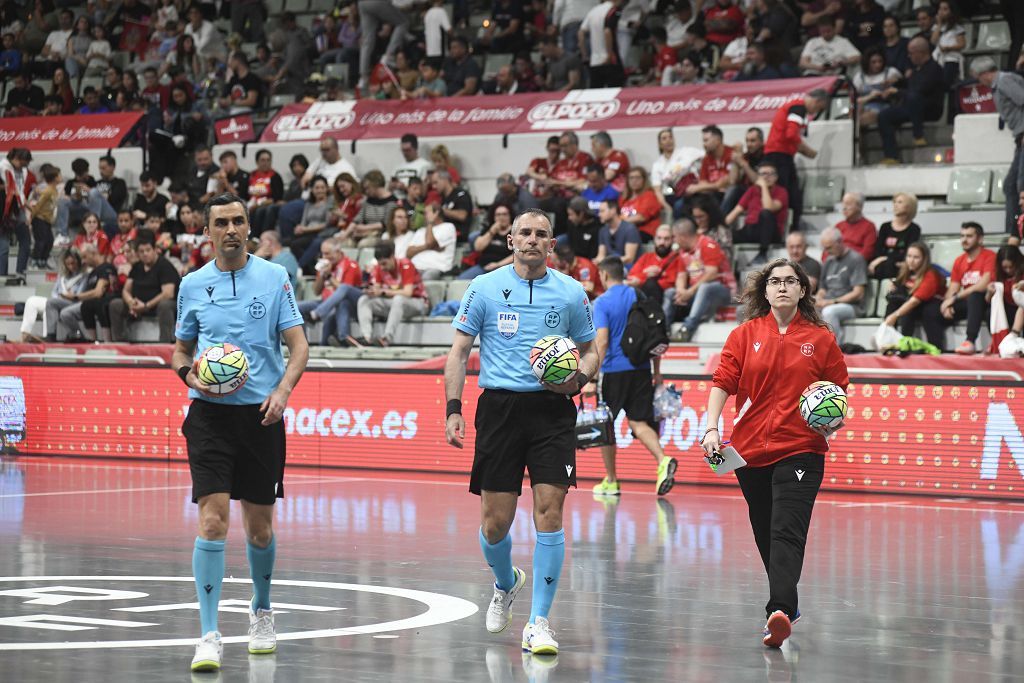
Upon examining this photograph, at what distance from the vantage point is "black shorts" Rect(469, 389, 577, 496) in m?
7.62

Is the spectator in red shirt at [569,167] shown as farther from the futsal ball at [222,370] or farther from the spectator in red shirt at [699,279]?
the futsal ball at [222,370]

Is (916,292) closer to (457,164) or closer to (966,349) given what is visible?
(966,349)

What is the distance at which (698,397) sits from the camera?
1669 cm

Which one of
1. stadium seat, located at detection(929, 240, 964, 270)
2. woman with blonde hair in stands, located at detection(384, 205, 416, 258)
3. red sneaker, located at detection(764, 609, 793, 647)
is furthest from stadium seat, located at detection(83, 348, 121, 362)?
red sneaker, located at detection(764, 609, 793, 647)

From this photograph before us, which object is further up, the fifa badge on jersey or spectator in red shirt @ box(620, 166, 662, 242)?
spectator in red shirt @ box(620, 166, 662, 242)

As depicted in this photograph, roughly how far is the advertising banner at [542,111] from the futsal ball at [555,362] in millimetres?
15121

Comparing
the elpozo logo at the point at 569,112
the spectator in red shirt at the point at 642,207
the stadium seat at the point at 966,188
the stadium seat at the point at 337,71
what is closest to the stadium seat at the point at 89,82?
the stadium seat at the point at 337,71

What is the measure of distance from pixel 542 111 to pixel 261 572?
17.8m

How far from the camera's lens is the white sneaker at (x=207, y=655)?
675 centimetres

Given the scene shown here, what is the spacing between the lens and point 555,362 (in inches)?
292

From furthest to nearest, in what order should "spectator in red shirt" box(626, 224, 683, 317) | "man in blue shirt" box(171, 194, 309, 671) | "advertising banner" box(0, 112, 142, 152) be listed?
"advertising banner" box(0, 112, 142, 152) < "spectator in red shirt" box(626, 224, 683, 317) < "man in blue shirt" box(171, 194, 309, 671)

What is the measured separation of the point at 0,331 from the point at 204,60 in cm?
791

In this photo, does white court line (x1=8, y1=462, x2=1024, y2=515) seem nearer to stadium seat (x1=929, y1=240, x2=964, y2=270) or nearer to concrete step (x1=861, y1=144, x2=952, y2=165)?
stadium seat (x1=929, y1=240, x2=964, y2=270)

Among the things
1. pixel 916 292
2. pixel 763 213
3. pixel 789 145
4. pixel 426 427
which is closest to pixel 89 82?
pixel 426 427
